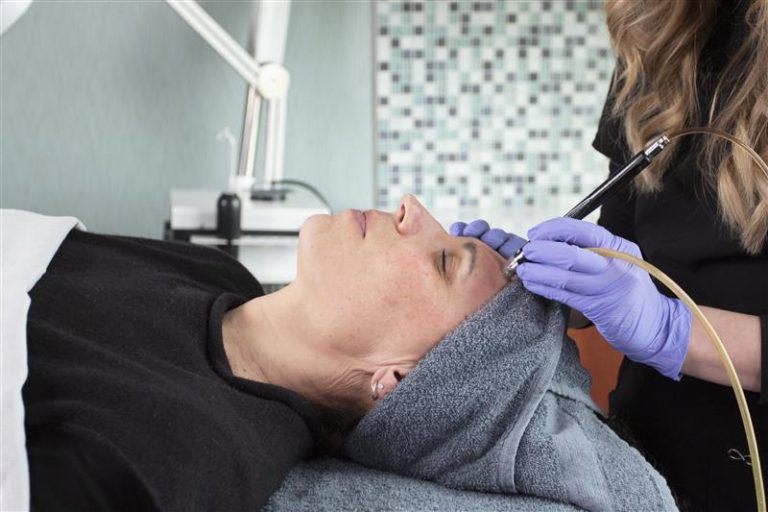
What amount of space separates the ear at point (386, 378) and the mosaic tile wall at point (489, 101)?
1515 mm

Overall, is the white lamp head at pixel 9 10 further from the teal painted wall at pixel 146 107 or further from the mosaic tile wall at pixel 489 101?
the mosaic tile wall at pixel 489 101

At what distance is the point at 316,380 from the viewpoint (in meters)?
1.22

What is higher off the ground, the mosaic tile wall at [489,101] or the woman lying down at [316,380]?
the mosaic tile wall at [489,101]

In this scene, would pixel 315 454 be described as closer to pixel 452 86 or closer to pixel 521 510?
pixel 521 510

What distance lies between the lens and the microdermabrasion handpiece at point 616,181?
1.15m

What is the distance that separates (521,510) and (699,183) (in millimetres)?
578

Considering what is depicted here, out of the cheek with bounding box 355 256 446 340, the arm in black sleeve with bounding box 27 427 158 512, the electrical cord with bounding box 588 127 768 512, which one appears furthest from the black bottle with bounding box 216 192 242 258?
the arm in black sleeve with bounding box 27 427 158 512

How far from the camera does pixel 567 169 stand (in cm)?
274

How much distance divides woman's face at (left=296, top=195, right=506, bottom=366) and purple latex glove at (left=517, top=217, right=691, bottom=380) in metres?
0.11

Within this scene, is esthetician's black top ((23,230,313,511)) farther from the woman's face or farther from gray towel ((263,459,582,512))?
the woman's face

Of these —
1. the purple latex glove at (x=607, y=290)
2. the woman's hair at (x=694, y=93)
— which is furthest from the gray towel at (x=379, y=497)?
the woman's hair at (x=694, y=93)

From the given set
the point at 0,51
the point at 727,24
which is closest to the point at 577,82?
the point at 727,24

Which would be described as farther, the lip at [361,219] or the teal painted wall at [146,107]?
the teal painted wall at [146,107]

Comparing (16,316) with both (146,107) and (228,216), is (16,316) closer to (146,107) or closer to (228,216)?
(228,216)
